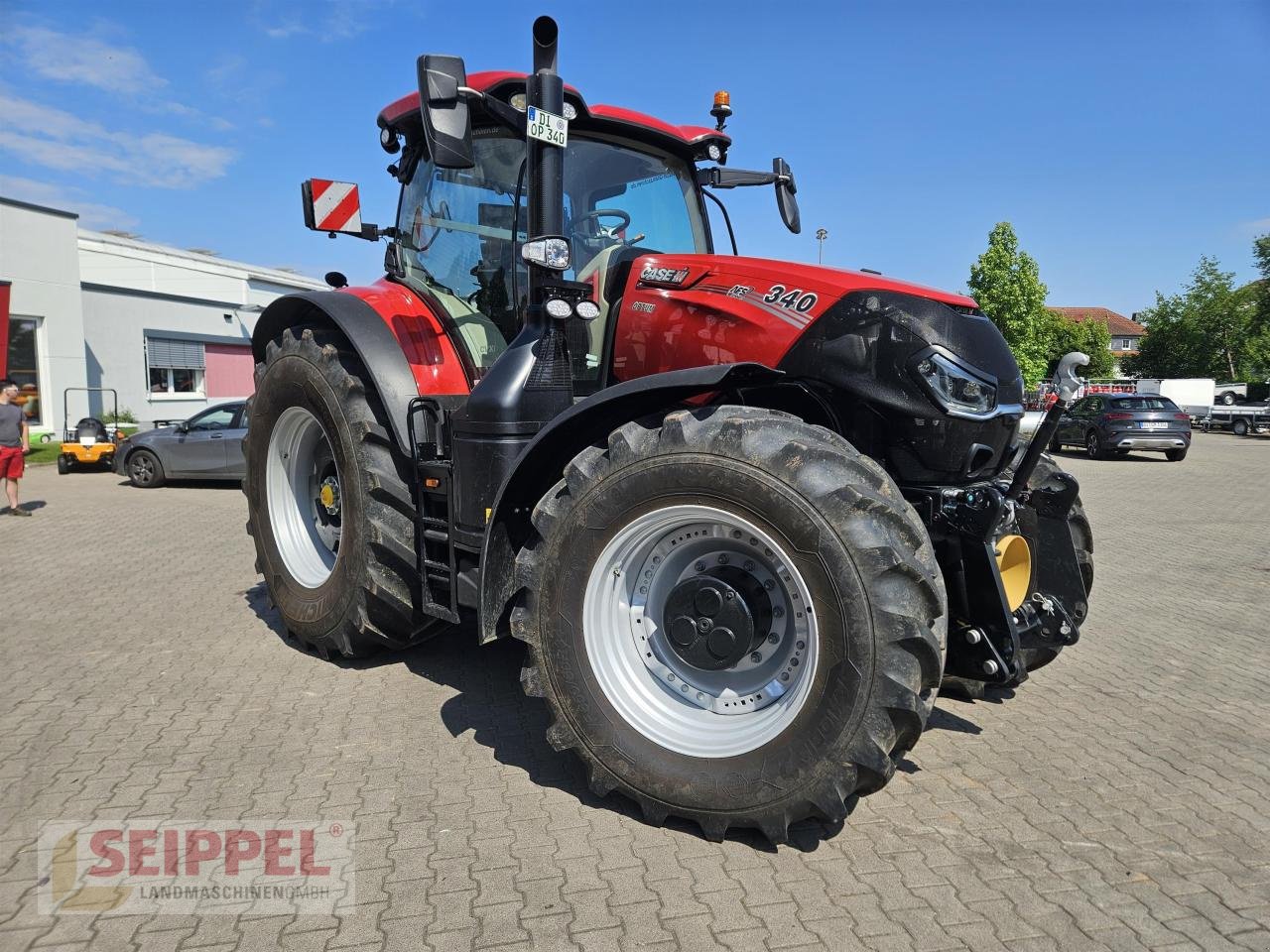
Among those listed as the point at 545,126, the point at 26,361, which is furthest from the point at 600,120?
the point at 26,361

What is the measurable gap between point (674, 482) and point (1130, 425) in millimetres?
21618

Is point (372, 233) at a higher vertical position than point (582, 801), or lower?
higher

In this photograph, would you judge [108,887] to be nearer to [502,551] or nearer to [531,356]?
[502,551]

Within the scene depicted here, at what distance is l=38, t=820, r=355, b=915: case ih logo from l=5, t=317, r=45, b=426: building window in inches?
784

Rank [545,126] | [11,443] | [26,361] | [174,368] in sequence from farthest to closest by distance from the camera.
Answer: [174,368], [26,361], [11,443], [545,126]

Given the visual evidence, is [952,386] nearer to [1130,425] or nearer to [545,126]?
[545,126]

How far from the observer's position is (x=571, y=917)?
2.59 m

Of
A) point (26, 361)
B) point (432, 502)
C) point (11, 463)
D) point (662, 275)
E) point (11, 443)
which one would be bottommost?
point (11, 463)

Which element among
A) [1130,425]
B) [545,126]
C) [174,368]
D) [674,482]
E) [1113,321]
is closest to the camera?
[674,482]

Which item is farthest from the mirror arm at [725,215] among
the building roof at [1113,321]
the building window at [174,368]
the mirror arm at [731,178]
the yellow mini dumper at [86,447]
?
the building roof at [1113,321]

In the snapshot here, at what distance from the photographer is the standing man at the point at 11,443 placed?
10.7 metres

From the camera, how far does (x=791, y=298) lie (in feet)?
10.9

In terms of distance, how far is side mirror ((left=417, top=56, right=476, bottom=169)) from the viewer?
314 centimetres

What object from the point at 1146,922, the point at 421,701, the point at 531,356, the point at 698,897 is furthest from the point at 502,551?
the point at 1146,922
